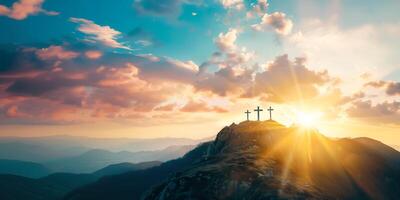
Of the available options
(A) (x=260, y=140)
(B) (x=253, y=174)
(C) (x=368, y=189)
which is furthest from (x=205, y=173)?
(C) (x=368, y=189)

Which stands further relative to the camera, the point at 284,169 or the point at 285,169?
the point at 285,169

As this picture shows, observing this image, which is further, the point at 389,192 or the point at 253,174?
the point at 389,192

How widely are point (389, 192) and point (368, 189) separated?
22.9 ft

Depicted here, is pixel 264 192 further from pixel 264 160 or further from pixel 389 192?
pixel 389 192

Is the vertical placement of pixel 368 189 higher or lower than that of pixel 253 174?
lower

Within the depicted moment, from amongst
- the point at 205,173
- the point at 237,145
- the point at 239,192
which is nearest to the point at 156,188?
the point at 205,173

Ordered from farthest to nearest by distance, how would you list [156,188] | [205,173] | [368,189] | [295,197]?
1. [368,189]
2. [156,188]
3. [205,173]
4. [295,197]

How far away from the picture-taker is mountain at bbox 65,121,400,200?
5700cm

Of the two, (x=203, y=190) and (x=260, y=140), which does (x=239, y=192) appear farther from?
Answer: (x=260, y=140)

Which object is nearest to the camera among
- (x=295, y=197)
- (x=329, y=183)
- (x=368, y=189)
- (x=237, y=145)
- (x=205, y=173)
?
(x=295, y=197)

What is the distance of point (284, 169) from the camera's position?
71.2 m

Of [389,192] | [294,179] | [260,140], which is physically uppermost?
[260,140]

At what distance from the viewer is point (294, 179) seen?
210 feet

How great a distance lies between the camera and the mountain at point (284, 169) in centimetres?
5700
